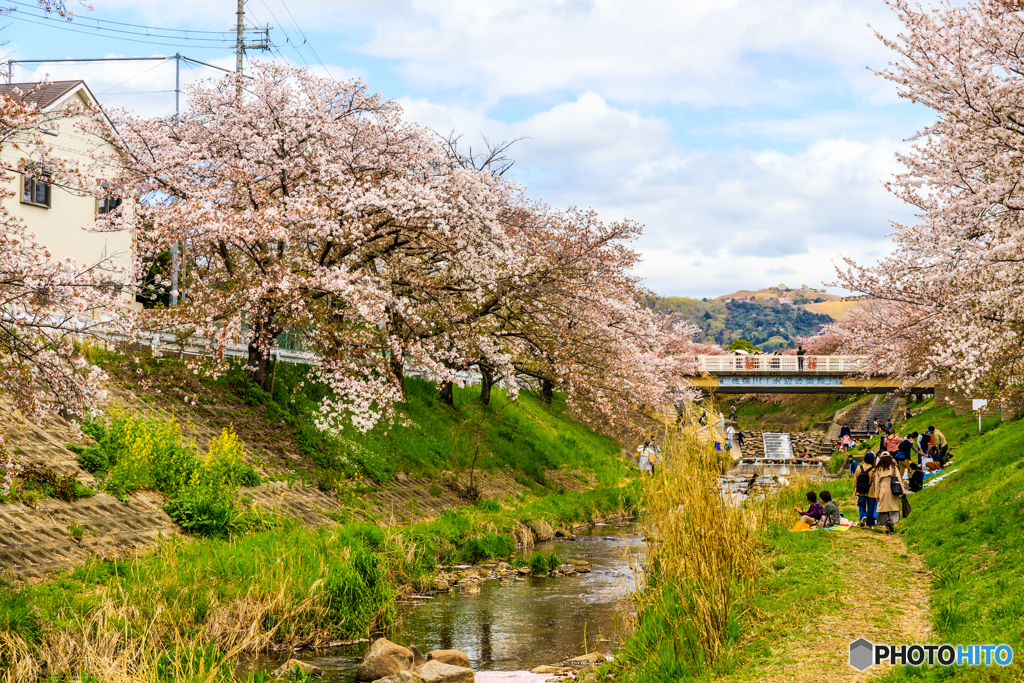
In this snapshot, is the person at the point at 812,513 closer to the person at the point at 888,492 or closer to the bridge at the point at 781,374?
the person at the point at 888,492

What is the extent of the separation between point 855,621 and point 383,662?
577 centimetres

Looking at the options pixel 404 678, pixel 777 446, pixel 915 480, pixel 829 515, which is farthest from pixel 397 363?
pixel 777 446

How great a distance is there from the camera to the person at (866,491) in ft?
60.9

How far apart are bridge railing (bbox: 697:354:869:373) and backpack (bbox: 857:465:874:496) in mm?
48352

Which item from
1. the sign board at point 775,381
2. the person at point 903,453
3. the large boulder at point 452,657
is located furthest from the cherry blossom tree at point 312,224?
the sign board at point 775,381

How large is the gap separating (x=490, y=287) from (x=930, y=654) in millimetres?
16548

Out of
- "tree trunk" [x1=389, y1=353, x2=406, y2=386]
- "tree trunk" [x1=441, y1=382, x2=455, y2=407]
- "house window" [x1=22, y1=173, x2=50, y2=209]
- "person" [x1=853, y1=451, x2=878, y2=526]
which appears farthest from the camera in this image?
"tree trunk" [x1=441, y1=382, x2=455, y2=407]

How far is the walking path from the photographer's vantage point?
832 cm

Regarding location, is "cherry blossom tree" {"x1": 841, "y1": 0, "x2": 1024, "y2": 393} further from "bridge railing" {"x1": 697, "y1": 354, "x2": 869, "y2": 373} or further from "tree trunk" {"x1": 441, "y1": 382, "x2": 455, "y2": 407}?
"bridge railing" {"x1": 697, "y1": 354, "x2": 869, "y2": 373}

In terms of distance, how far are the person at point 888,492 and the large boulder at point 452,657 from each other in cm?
1111

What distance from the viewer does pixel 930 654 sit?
26.7 feet

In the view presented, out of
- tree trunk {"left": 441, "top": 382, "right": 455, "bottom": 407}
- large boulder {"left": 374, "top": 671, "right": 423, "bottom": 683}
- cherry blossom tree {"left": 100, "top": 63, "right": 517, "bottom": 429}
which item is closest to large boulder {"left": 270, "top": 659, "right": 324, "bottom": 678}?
large boulder {"left": 374, "top": 671, "right": 423, "bottom": 683}

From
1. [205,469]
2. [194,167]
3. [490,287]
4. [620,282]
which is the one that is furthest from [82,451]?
[620,282]

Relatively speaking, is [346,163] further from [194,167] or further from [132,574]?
[132,574]
